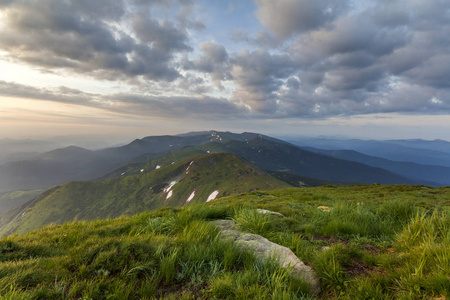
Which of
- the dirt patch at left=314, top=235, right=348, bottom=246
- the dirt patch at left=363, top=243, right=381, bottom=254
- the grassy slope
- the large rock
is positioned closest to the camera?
the grassy slope

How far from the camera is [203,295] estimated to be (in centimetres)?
327

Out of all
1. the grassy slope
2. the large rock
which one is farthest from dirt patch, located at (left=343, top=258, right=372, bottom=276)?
the large rock

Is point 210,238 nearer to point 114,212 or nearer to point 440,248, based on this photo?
point 440,248

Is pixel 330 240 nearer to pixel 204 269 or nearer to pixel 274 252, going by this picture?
pixel 274 252

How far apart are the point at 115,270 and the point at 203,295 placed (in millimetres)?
1815

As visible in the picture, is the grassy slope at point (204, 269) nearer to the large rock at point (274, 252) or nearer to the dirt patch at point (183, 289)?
the dirt patch at point (183, 289)

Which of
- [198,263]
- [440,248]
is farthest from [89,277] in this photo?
[440,248]

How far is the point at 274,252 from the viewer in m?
4.06

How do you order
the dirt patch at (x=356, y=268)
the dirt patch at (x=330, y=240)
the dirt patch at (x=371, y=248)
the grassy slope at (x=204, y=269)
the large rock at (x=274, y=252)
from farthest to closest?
the dirt patch at (x=330, y=240)
the dirt patch at (x=371, y=248)
the dirt patch at (x=356, y=268)
the large rock at (x=274, y=252)
the grassy slope at (x=204, y=269)

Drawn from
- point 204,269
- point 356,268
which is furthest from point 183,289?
point 356,268

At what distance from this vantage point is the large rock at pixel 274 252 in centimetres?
372

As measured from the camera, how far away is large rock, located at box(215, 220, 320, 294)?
12.2 feet

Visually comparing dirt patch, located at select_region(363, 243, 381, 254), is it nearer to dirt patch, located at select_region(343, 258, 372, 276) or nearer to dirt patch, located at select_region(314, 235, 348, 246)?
dirt patch, located at select_region(314, 235, 348, 246)

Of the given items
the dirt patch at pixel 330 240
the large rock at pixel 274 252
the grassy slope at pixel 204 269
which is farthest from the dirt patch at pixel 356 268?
the dirt patch at pixel 330 240
